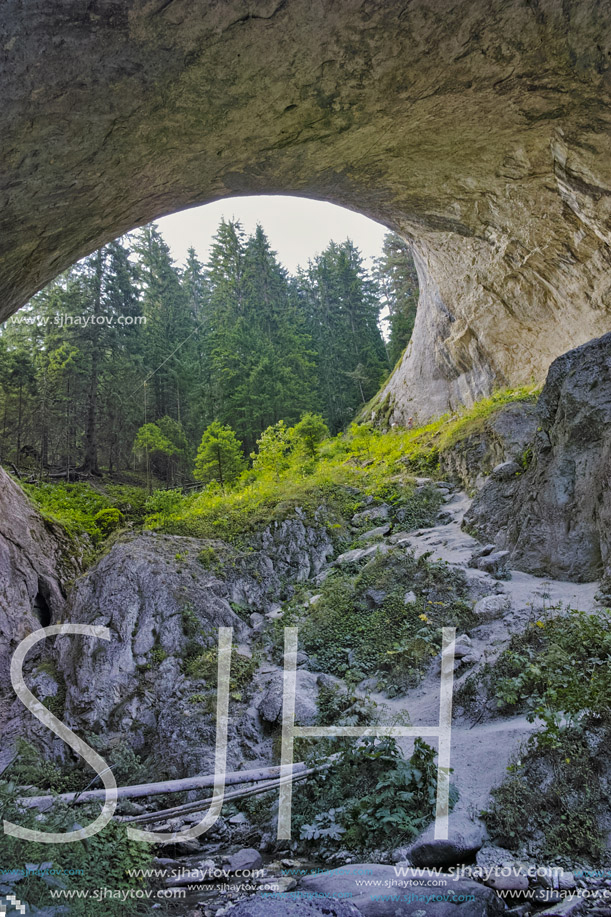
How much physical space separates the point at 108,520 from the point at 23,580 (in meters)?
4.68

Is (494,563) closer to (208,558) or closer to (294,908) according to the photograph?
(208,558)

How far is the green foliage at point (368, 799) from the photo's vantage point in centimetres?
448

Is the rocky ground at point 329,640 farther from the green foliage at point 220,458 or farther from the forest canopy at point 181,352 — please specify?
the forest canopy at point 181,352

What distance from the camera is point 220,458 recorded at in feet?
57.6

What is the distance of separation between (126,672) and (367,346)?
2927 cm

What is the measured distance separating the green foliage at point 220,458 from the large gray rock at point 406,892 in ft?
45.9

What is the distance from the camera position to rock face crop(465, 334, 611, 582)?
7.62 meters

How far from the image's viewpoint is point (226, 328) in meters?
29.1

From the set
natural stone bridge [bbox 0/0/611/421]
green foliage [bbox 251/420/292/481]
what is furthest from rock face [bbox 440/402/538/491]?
green foliage [bbox 251/420/292/481]

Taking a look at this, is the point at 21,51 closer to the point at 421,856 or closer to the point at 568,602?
the point at 421,856

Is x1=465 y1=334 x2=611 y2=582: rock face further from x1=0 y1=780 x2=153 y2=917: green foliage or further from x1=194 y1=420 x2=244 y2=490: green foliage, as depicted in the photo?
x1=194 y1=420 x2=244 y2=490: green foliage

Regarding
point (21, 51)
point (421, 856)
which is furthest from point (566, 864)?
point (21, 51)

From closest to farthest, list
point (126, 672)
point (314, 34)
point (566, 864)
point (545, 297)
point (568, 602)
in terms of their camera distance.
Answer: point (566, 864) → point (314, 34) → point (568, 602) → point (126, 672) → point (545, 297)

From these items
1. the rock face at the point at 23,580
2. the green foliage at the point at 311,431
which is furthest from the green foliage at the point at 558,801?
the green foliage at the point at 311,431
